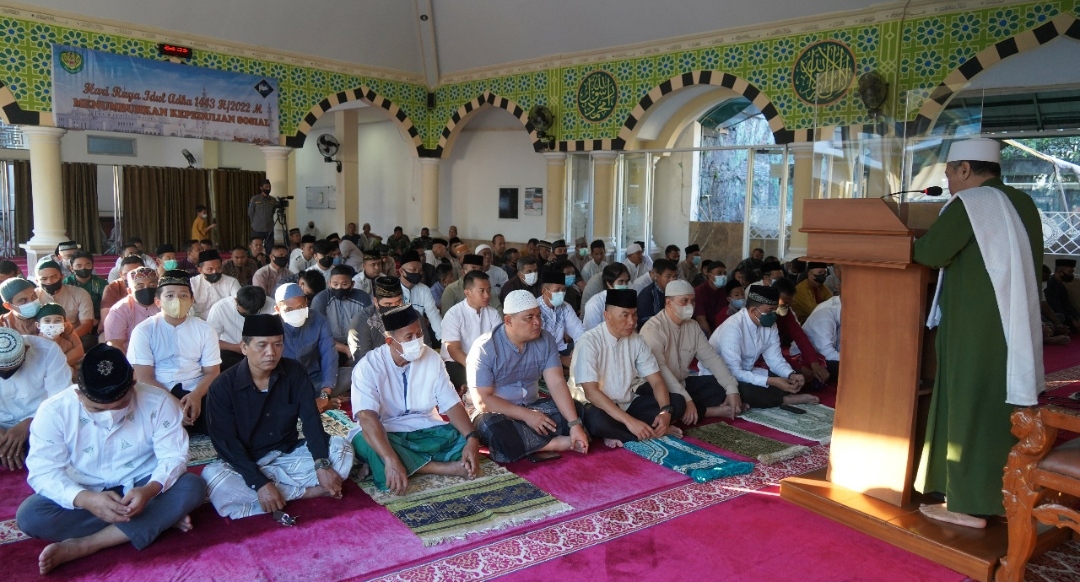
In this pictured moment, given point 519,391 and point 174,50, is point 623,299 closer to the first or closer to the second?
point 519,391

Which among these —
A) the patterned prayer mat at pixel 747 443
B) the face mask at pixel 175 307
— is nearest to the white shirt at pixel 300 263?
the face mask at pixel 175 307

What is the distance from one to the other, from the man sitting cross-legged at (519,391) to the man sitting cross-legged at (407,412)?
197mm

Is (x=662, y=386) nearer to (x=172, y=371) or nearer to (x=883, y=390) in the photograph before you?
(x=883, y=390)

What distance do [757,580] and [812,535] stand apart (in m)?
0.44

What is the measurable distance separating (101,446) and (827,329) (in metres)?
4.36

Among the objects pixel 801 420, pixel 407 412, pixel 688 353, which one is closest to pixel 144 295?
pixel 407 412

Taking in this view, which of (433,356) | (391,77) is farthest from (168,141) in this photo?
(433,356)

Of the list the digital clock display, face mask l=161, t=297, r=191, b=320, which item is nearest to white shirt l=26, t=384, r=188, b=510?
face mask l=161, t=297, r=191, b=320

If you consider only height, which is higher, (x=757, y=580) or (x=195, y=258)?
(x=195, y=258)

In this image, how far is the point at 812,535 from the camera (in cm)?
280

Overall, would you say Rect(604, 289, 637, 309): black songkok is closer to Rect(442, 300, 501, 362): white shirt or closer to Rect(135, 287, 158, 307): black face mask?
Rect(442, 300, 501, 362): white shirt

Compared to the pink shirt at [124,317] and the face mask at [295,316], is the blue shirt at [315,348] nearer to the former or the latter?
the face mask at [295,316]

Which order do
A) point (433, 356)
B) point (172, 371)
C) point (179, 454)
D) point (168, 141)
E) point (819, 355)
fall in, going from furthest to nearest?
point (168, 141) < point (819, 355) < point (172, 371) < point (433, 356) < point (179, 454)

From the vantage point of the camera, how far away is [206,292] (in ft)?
18.5
